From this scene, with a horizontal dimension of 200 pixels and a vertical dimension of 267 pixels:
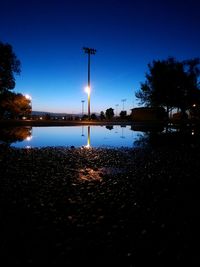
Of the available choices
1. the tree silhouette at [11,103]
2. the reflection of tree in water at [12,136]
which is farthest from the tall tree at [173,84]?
the reflection of tree in water at [12,136]

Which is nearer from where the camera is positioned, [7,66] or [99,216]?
[99,216]

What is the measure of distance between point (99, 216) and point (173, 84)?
65.4 m

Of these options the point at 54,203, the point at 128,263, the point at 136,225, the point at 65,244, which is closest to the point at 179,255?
the point at 128,263

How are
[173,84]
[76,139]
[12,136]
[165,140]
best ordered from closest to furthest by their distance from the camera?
[165,140] < [12,136] < [76,139] < [173,84]

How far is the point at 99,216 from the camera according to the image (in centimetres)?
477

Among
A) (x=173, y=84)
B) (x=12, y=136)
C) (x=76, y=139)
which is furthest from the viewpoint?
(x=173, y=84)

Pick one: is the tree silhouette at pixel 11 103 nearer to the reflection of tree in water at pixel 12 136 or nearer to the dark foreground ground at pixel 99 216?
the reflection of tree in water at pixel 12 136

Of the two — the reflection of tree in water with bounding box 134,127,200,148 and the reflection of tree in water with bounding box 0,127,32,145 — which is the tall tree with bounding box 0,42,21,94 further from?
the reflection of tree in water with bounding box 134,127,200,148

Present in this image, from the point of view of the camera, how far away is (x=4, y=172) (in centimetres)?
816

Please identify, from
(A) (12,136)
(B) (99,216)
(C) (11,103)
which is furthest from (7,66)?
(B) (99,216)

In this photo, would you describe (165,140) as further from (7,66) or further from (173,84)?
(173,84)

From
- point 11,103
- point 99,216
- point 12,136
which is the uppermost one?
point 11,103

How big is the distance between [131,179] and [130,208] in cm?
237

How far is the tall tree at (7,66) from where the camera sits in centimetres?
4556
